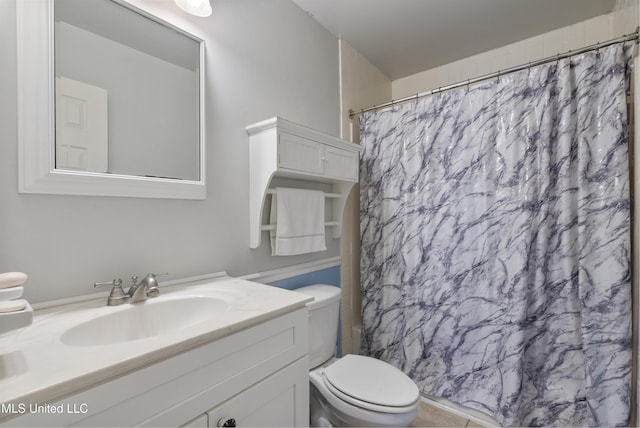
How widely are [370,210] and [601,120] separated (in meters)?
1.25

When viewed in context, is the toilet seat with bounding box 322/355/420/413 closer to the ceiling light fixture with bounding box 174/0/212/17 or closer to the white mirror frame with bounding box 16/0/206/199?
the white mirror frame with bounding box 16/0/206/199

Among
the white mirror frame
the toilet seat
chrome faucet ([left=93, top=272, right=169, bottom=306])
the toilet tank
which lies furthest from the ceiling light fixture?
the toilet seat

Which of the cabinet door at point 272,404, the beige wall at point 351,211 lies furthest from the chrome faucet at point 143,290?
the beige wall at point 351,211

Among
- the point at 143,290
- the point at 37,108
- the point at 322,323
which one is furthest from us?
the point at 322,323

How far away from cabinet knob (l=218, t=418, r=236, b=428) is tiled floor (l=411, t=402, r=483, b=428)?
1.32 meters

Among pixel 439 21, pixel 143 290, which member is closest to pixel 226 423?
pixel 143 290

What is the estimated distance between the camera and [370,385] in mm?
1271

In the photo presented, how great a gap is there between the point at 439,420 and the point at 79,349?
1803mm

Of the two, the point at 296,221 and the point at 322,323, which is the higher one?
the point at 296,221

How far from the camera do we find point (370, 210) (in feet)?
6.75

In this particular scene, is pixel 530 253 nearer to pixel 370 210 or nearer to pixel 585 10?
pixel 370 210

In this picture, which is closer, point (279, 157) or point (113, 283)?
point (113, 283)

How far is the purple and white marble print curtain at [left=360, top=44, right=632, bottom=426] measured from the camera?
1314mm

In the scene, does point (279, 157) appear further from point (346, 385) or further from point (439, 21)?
point (439, 21)
